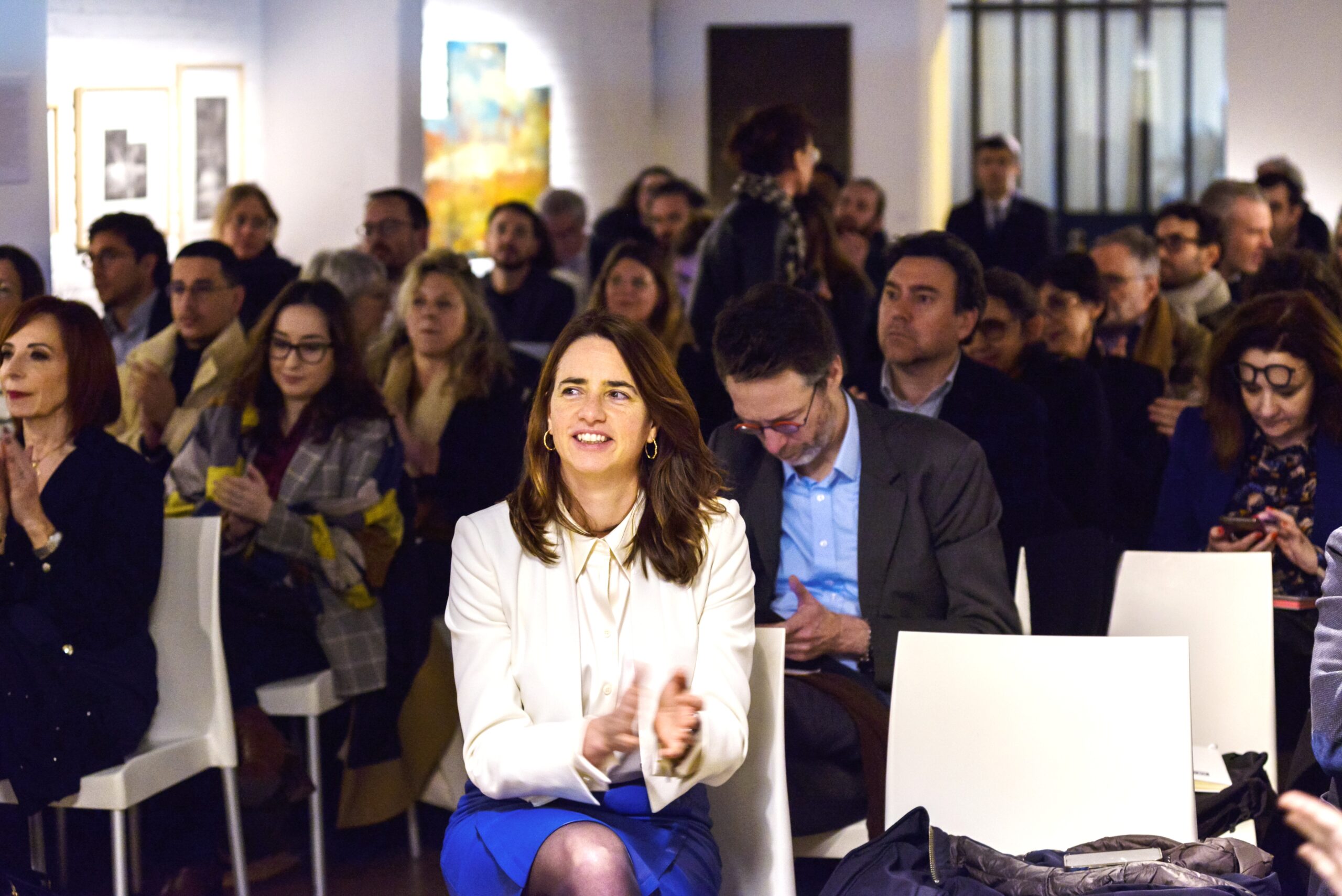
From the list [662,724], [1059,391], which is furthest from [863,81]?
[662,724]

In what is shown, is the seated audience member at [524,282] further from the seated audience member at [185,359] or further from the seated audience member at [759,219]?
the seated audience member at [185,359]

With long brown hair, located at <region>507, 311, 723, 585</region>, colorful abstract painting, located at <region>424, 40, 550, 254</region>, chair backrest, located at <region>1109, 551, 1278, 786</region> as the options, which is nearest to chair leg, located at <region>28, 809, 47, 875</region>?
long brown hair, located at <region>507, 311, 723, 585</region>

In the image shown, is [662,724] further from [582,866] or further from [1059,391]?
[1059,391]

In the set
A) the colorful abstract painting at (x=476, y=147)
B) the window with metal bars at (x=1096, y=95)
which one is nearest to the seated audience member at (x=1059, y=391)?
the colorful abstract painting at (x=476, y=147)

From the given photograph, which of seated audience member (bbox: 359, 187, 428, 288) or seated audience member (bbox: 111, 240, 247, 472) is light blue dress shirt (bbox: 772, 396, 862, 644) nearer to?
seated audience member (bbox: 111, 240, 247, 472)

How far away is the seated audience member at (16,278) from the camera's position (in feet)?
12.4

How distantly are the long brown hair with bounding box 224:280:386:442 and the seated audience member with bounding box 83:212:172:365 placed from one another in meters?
1.06

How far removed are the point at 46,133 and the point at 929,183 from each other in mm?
9205

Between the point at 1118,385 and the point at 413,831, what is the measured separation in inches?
99.7

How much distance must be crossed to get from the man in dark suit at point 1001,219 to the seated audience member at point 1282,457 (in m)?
4.48

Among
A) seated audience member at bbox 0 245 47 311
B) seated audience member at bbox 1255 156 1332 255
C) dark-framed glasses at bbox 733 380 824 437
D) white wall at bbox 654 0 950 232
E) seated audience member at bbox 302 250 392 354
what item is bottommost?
dark-framed glasses at bbox 733 380 824 437

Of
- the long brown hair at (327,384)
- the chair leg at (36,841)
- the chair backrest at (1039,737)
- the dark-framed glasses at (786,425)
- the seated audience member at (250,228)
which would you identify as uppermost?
the seated audience member at (250,228)

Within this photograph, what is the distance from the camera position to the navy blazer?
3.92 meters

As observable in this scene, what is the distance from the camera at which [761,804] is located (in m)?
2.72
